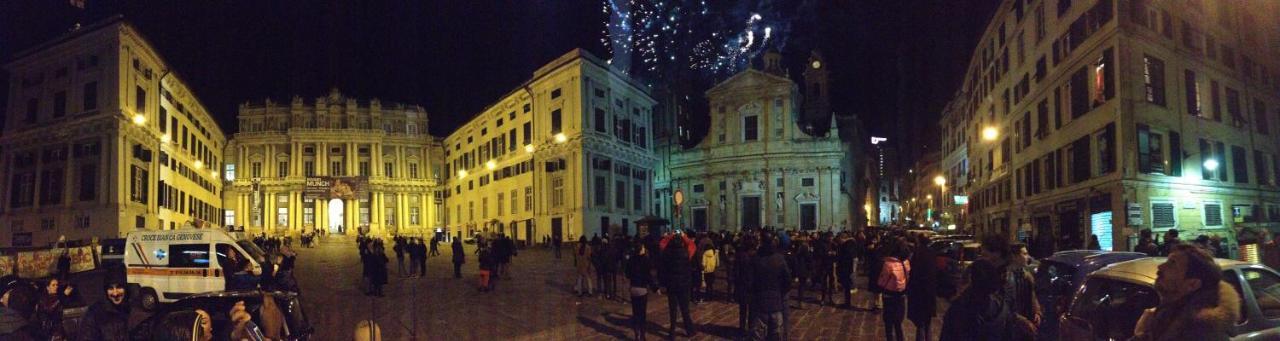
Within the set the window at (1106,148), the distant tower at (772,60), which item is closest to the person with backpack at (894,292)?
the window at (1106,148)

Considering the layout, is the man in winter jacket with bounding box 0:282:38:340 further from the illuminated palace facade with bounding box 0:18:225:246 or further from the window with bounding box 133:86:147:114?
the window with bounding box 133:86:147:114

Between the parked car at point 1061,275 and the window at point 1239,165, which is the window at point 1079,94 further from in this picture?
the parked car at point 1061,275

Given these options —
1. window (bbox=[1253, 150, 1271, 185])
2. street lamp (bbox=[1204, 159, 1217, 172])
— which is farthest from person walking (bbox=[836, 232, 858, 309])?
window (bbox=[1253, 150, 1271, 185])

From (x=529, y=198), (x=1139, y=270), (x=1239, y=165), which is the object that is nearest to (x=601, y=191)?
(x=529, y=198)

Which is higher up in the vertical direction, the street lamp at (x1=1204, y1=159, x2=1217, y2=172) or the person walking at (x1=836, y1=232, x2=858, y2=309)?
the street lamp at (x1=1204, y1=159, x2=1217, y2=172)

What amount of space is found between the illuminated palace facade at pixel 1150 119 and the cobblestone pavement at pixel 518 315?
8.22 m

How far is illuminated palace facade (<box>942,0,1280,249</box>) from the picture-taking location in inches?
765

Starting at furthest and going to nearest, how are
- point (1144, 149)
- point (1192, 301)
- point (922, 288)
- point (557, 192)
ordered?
point (557, 192), point (1144, 149), point (922, 288), point (1192, 301)

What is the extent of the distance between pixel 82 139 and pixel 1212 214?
155 feet

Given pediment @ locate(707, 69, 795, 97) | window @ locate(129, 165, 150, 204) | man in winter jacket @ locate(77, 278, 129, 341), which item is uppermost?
pediment @ locate(707, 69, 795, 97)

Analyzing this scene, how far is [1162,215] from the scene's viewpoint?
1986 centimetres

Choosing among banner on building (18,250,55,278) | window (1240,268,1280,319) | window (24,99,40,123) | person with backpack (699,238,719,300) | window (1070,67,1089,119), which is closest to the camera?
window (1240,268,1280,319)

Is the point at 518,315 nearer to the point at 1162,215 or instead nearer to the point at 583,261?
the point at 583,261

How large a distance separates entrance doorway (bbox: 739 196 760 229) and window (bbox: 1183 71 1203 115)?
1378 inches
